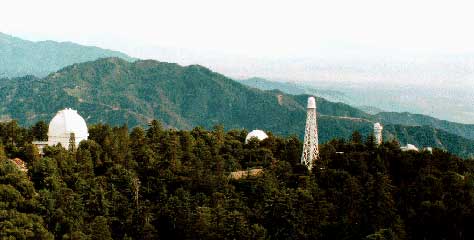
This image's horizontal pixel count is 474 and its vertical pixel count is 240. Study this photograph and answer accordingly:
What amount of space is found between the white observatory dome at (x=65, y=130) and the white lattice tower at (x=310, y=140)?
31964 millimetres

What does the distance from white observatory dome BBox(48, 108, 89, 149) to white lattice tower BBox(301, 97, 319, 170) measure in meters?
32.0

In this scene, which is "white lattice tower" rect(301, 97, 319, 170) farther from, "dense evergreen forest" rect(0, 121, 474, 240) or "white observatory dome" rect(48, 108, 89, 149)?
"white observatory dome" rect(48, 108, 89, 149)

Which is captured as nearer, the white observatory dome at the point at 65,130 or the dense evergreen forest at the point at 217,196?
the dense evergreen forest at the point at 217,196

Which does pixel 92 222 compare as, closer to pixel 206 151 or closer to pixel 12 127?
pixel 206 151

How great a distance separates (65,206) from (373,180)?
32.5 m

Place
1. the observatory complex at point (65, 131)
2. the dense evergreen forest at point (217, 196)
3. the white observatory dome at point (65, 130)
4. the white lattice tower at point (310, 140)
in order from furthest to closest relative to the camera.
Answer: the white observatory dome at point (65, 130), the observatory complex at point (65, 131), the white lattice tower at point (310, 140), the dense evergreen forest at point (217, 196)

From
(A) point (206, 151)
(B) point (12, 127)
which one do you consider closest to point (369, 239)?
(A) point (206, 151)

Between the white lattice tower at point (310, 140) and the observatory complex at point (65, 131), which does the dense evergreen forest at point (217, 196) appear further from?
the observatory complex at point (65, 131)

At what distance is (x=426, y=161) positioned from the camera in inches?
2697

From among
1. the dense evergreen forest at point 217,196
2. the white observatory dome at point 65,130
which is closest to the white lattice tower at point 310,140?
the dense evergreen forest at point 217,196

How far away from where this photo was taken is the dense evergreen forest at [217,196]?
48594 mm

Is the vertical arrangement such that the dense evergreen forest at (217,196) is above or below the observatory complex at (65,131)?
below

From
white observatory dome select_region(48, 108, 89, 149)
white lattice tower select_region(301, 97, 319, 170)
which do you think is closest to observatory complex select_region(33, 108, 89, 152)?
white observatory dome select_region(48, 108, 89, 149)

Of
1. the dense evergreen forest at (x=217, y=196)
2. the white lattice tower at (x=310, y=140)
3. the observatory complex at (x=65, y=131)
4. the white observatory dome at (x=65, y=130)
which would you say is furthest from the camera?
the white observatory dome at (x=65, y=130)
